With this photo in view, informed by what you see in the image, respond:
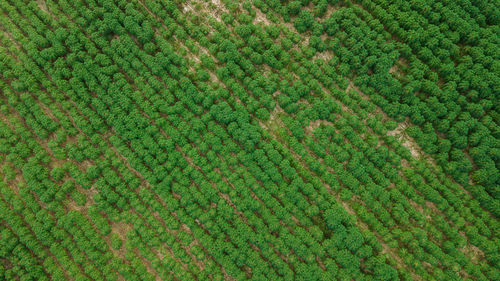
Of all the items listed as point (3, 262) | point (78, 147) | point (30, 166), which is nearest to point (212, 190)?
point (78, 147)

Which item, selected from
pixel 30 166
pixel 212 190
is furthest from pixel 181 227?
pixel 30 166

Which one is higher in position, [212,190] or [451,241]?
[451,241]

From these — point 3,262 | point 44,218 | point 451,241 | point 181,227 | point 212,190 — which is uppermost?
point 451,241

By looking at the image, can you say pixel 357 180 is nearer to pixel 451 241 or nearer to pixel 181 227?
pixel 451 241

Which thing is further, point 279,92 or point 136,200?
point 279,92

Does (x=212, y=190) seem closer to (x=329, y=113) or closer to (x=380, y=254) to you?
(x=329, y=113)

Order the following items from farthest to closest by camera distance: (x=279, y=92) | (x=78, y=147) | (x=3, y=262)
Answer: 1. (x=279, y=92)
2. (x=78, y=147)
3. (x=3, y=262)

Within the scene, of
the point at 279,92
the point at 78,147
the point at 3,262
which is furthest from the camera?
the point at 279,92
